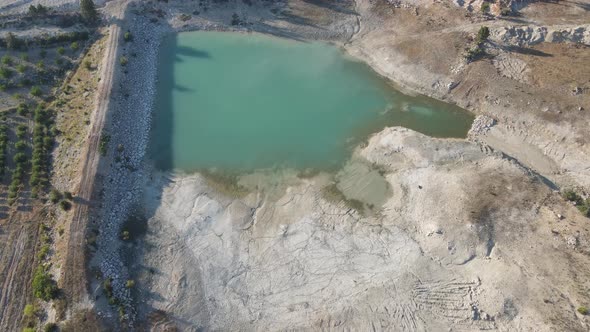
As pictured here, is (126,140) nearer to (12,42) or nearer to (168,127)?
(168,127)

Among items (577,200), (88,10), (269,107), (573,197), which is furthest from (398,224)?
(88,10)

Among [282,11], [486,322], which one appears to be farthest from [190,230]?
[282,11]

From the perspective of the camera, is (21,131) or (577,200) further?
(21,131)

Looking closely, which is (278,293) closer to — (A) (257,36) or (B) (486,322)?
(B) (486,322)

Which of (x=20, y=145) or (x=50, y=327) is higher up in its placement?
(x=20, y=145)

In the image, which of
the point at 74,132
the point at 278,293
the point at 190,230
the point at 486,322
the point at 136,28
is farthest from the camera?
the point at 136,28

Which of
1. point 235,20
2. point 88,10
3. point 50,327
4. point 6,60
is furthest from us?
point 235,20
